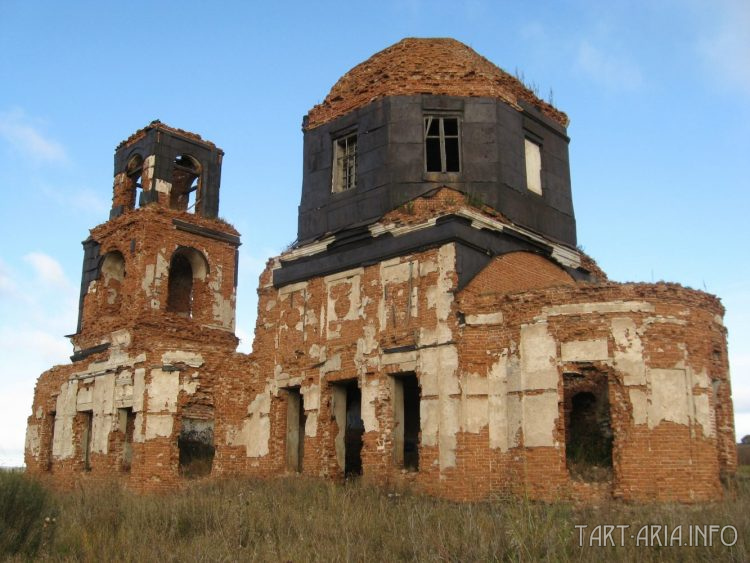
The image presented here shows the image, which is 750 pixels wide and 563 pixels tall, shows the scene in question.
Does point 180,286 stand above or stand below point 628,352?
above

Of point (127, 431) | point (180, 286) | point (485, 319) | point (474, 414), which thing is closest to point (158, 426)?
point (127, 431)

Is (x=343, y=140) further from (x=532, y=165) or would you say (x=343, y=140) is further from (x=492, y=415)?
(x=492, y=415)

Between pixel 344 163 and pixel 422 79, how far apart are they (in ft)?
9.43

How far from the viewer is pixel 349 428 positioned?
19.8 m

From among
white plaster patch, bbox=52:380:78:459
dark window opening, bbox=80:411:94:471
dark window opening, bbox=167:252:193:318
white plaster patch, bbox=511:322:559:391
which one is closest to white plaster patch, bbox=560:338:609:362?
white plaster patch, bbox=511:322:559:391

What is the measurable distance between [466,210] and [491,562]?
9.41 metres

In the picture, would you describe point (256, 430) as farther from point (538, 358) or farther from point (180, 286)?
point (538, 358)

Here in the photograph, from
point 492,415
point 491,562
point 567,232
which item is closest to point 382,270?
point 492,415

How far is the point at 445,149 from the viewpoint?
1855cm

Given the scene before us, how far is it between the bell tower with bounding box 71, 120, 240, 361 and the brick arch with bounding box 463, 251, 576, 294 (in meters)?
8.74

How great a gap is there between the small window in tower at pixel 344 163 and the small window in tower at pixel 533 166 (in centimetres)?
431

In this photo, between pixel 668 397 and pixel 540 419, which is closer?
pixel 668 397

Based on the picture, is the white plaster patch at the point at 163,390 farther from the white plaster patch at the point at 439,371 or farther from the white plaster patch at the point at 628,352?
the white plaster patch at the point at 628,352

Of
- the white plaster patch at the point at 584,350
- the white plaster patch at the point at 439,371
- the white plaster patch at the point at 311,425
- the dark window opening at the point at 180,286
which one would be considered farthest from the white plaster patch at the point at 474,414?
the dark window opening at the point at 180,286
